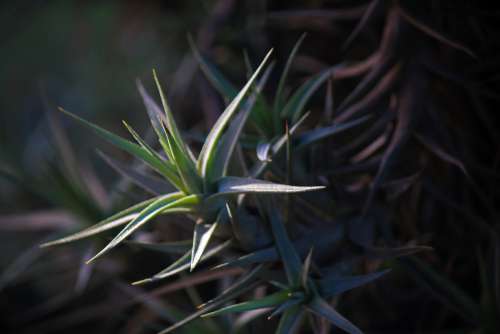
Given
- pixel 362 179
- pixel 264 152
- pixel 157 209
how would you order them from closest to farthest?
pixel 157 209
pixel 264 152
pixel 362 179

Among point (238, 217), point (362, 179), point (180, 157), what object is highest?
point (180, 157)

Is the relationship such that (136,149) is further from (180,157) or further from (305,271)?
(305,271)

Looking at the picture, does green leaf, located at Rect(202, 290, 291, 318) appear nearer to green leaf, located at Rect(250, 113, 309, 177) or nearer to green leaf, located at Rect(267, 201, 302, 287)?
green leaf, located at Rect(267, 201, 302, 287)

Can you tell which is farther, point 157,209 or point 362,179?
point 362,179

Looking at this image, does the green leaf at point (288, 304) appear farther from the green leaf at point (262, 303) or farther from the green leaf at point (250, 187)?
the green leaf at point (250, 187)

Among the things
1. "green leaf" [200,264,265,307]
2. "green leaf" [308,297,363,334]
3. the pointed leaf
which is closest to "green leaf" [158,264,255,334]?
"green leaf" [200,264,265,307]

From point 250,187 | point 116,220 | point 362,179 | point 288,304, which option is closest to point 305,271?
point 288,304

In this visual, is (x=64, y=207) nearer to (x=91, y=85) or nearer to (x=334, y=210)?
(x=334, y=210)
